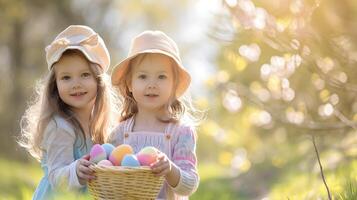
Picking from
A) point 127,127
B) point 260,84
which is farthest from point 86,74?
point 260,84

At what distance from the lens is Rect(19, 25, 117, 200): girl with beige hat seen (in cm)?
425

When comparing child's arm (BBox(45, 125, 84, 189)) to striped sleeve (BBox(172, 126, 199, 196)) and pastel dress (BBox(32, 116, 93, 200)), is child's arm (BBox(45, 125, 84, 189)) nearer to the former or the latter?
pastel dress (BBox(32, 116, 93, 200))

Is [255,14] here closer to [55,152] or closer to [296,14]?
[296,14]

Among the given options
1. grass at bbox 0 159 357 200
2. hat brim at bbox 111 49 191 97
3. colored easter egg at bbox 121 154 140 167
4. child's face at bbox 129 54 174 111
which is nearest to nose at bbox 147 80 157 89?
child's face at bbox 129 54 174 111

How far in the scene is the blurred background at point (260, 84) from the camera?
15.8 ft

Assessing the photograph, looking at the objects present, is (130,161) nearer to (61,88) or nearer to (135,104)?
(135,104)

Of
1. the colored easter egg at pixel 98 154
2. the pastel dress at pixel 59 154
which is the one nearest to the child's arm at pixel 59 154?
the pastel dress at pixel 59 154

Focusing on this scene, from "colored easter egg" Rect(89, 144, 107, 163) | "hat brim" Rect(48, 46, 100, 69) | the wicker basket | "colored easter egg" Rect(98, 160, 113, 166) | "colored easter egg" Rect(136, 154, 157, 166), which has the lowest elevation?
the wicker basket

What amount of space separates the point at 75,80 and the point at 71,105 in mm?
164

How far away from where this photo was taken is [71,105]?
4430mm

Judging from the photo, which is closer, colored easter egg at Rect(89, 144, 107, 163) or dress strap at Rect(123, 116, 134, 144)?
colored easter egg at Rect(89, 144, 107, 163)

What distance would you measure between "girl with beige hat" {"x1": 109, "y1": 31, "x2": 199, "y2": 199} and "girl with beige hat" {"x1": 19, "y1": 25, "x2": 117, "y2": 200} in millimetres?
196

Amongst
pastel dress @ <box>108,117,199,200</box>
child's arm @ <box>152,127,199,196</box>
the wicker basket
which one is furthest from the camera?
pastel dress @ <box>108,117,199,200</box>

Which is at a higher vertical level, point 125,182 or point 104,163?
point 104,163
